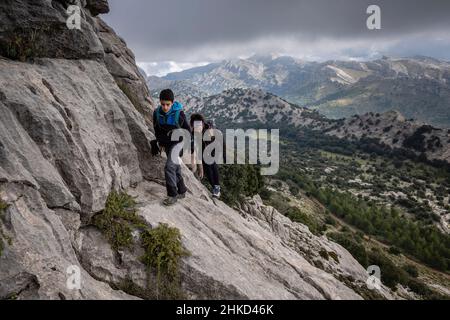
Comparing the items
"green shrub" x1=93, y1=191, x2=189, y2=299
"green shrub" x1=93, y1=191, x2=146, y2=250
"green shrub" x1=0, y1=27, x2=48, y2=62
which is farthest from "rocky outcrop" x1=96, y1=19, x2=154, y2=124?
"green shrub" x1=93, y1=191, x2=189, y2=299

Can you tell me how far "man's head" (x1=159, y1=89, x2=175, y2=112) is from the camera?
13023 millimetres

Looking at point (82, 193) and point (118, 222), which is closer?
point (82, 193)

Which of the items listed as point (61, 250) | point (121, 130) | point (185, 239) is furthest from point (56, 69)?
point (185, 239)

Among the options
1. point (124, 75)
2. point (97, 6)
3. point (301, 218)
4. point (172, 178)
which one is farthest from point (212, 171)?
point (301, 218)

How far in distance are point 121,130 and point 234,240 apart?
802cm

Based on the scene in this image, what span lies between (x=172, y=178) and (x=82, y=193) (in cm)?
389

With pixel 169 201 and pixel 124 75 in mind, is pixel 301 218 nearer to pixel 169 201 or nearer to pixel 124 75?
pixel 124 75

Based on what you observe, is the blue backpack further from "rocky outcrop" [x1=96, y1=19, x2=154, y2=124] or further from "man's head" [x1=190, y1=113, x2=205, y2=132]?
"rocky outcrop" [x1=96, y1=19, x2=154, y2=124]

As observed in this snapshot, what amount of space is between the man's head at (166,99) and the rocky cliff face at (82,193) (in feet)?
11.0

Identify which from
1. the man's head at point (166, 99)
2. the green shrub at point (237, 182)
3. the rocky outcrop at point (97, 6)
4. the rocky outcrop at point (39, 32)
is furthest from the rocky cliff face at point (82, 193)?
the green shrub at point (237, 182)

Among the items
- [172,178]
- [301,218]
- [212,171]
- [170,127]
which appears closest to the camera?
[170,127]

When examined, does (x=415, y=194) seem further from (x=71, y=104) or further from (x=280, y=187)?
(x=71, y=104)

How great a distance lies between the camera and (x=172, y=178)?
45.9 ft
